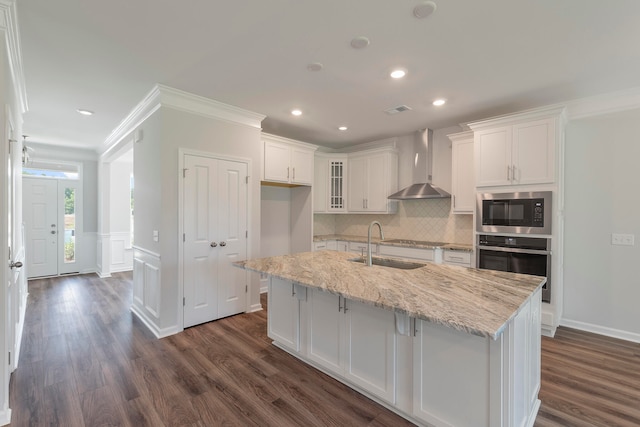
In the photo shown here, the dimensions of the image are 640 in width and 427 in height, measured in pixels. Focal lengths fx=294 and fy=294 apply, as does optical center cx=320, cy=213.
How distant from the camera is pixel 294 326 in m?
2.62

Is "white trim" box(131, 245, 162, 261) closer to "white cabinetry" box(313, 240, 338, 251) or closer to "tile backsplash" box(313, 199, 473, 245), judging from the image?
"white cabinetry" box(313, 240, 338, 251)

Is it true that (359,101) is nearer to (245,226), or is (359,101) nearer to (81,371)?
(245,226)

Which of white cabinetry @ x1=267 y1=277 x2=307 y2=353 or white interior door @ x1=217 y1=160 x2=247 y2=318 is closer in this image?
white cabinetry @ x1=267 y1=277 x2=307 y2=353

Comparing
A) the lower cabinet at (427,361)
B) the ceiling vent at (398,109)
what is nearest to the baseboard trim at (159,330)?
the lower cabinet at (427,361)

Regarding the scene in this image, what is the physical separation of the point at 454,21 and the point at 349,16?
28.0 inches

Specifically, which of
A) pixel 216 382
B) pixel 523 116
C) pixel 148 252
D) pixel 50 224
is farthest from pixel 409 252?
pixel 50 224

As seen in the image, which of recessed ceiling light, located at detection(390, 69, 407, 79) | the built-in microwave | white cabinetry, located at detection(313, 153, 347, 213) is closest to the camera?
recessed ceiling light, located at detection(390, 69, 407, 79)

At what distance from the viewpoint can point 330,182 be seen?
5.33m

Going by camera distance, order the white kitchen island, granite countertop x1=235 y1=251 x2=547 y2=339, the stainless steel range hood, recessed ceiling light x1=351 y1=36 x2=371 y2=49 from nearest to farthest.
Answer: granite countertop x1=235 y1=251 x2=547 y2=339 < the white kitchen island < recessed ceiling light x1=351 y1=36 x2=371 y2=49 < the stainless steel range hood

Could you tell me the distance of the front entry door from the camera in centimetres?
337

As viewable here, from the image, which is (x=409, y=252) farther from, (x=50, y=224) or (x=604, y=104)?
(x=50, y=224)

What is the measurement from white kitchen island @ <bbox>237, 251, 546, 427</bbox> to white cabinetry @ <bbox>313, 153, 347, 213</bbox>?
2.73 m

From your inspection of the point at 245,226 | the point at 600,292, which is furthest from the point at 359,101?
the point at 600,292

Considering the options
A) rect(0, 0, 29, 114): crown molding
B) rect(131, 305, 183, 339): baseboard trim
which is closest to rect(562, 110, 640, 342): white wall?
rect(131, 305, 183, 339): baseboard trim
